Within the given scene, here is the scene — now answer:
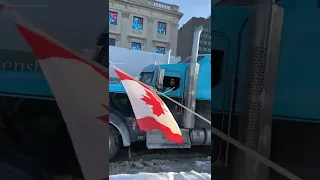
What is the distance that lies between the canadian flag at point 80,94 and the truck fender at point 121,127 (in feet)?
14.4

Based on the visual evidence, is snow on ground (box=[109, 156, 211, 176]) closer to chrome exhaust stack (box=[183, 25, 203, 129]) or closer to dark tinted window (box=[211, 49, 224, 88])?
chrome exhaust stack (box=[183, 25, 203, 129])

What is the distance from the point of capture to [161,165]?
18.6 ft

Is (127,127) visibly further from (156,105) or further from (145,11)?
(145,11)

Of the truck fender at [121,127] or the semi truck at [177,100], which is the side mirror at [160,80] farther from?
the truck fender at [121,127]

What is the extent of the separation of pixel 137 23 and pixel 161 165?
1755 cm

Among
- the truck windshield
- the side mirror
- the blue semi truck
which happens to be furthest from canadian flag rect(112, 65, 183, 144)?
the truck windshield

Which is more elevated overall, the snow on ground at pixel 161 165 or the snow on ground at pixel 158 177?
the snow on ground at pixel 158 177

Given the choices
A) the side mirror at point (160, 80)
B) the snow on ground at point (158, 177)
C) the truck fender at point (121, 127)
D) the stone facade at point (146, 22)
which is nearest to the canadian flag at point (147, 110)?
the snow on ground at point (158, 177)

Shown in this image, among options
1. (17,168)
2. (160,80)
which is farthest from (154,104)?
(160,80)

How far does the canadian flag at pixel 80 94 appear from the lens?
4.30 feet

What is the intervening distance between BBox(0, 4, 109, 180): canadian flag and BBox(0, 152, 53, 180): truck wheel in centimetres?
20

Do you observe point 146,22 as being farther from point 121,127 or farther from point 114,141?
point 114,141

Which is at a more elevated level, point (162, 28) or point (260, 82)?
point (162, 28)

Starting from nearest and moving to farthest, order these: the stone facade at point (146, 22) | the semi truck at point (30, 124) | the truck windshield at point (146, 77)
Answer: the semi truck at point (30, 124), the truck windshield at point (146, 77), the stone facade at point (146, 22)
